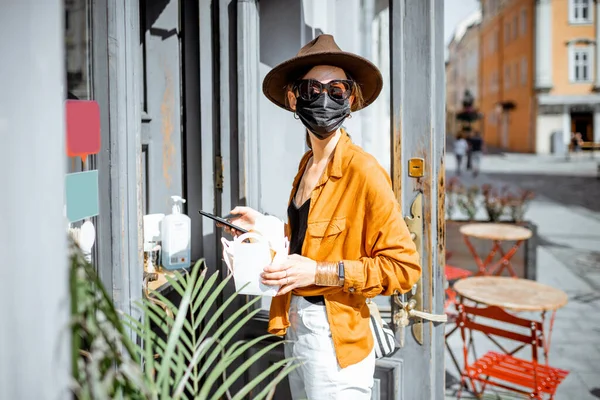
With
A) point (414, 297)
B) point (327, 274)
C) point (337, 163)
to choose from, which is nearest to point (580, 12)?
point (414, 297)

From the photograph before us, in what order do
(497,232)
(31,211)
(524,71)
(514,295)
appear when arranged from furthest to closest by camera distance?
1. (524,71)
2. (497,232)
3. (514,295)
4. (31,211)

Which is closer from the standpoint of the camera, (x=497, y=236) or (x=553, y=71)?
(x=497, y=236)

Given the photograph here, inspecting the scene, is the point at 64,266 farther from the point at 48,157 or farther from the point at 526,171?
the point at 526,171

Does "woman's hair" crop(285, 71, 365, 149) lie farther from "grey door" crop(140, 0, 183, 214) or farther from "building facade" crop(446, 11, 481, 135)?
"building facade" crop(446, 11, 481, 135)

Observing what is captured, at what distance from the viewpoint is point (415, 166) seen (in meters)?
2.37

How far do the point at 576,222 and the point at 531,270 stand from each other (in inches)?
207

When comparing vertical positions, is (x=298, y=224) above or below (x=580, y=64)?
below

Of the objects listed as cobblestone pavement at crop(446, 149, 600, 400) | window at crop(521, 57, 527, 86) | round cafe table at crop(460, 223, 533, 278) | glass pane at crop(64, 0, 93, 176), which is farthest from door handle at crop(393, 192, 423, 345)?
window at crop(521, 57, 527, 86)

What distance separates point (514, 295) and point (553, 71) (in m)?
32.3

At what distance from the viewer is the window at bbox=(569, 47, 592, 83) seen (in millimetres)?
31312

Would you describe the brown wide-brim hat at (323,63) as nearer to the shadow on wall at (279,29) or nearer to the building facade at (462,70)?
the shadow on wall at (279,29)

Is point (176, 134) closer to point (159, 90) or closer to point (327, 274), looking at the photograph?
point (159, 90)

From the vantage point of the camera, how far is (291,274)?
1816mm

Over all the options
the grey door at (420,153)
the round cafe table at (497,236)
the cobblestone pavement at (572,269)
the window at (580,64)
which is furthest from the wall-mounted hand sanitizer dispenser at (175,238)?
the window at (580,64)
